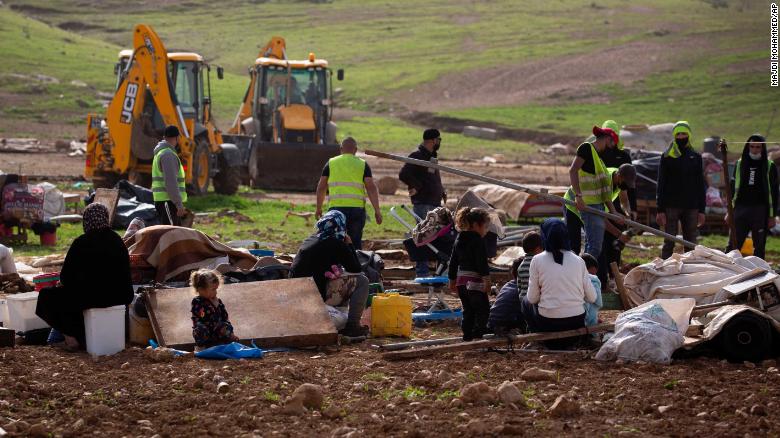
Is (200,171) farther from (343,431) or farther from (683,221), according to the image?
(343,431)

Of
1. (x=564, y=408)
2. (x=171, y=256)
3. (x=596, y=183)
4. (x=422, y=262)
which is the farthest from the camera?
(x=422, y=262)

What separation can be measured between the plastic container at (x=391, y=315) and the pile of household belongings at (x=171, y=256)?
1.32 meters

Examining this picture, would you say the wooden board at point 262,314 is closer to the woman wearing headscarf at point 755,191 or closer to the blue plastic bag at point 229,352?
the blue plastic bag at point 229,352

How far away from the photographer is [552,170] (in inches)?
1342

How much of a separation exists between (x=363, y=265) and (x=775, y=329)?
14.3ft

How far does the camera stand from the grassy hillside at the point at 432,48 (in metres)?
48.4

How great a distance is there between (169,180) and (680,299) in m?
6.52

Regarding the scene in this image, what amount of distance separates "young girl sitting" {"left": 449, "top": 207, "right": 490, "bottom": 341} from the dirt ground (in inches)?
28.1

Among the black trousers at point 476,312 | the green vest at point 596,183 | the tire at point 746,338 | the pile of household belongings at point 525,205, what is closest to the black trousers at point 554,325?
the black trousers at point 476,312

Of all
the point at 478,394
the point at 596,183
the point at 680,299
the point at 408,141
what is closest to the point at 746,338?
the point at 680,299

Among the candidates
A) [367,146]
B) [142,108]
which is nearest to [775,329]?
[142,108]

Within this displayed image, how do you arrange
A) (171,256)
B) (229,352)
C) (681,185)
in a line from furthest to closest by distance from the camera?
(681,185), (171,256), (229,352)

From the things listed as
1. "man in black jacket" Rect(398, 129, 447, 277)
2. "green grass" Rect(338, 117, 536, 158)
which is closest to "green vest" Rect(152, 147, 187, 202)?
"man in black jacket" Rect(398, 129, 447, 277)

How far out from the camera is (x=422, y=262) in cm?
1315
